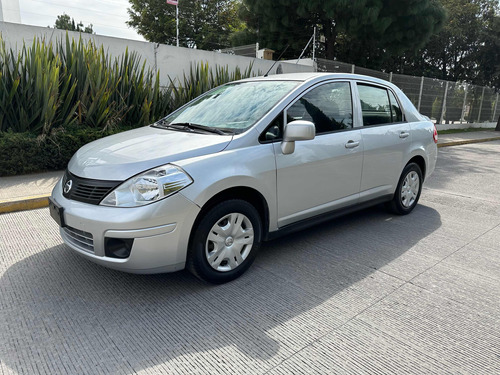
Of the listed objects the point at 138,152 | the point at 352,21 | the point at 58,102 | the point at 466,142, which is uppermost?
the point at 352,21

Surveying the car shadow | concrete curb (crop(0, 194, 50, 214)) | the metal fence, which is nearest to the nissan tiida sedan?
the car shadow

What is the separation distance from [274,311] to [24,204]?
12.4ft

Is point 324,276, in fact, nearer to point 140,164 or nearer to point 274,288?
point 274,288

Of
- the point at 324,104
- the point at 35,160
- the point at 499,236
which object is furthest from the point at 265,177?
the point at 35,160

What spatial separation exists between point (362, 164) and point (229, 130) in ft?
5.36

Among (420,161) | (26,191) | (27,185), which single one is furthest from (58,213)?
(420,161)

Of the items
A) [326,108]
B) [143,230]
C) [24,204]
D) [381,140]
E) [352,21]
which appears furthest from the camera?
[352,21]

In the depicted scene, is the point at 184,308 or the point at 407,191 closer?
the point at 184,308

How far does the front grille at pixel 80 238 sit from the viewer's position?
275cm

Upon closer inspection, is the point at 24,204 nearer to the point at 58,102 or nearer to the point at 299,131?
the point at 58,102

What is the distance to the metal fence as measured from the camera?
1496 centimetres

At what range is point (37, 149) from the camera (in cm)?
611

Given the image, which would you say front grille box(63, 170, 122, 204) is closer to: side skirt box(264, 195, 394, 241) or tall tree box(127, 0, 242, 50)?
side skirt box(264, 195, 394, 241)

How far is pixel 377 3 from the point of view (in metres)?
14.0
